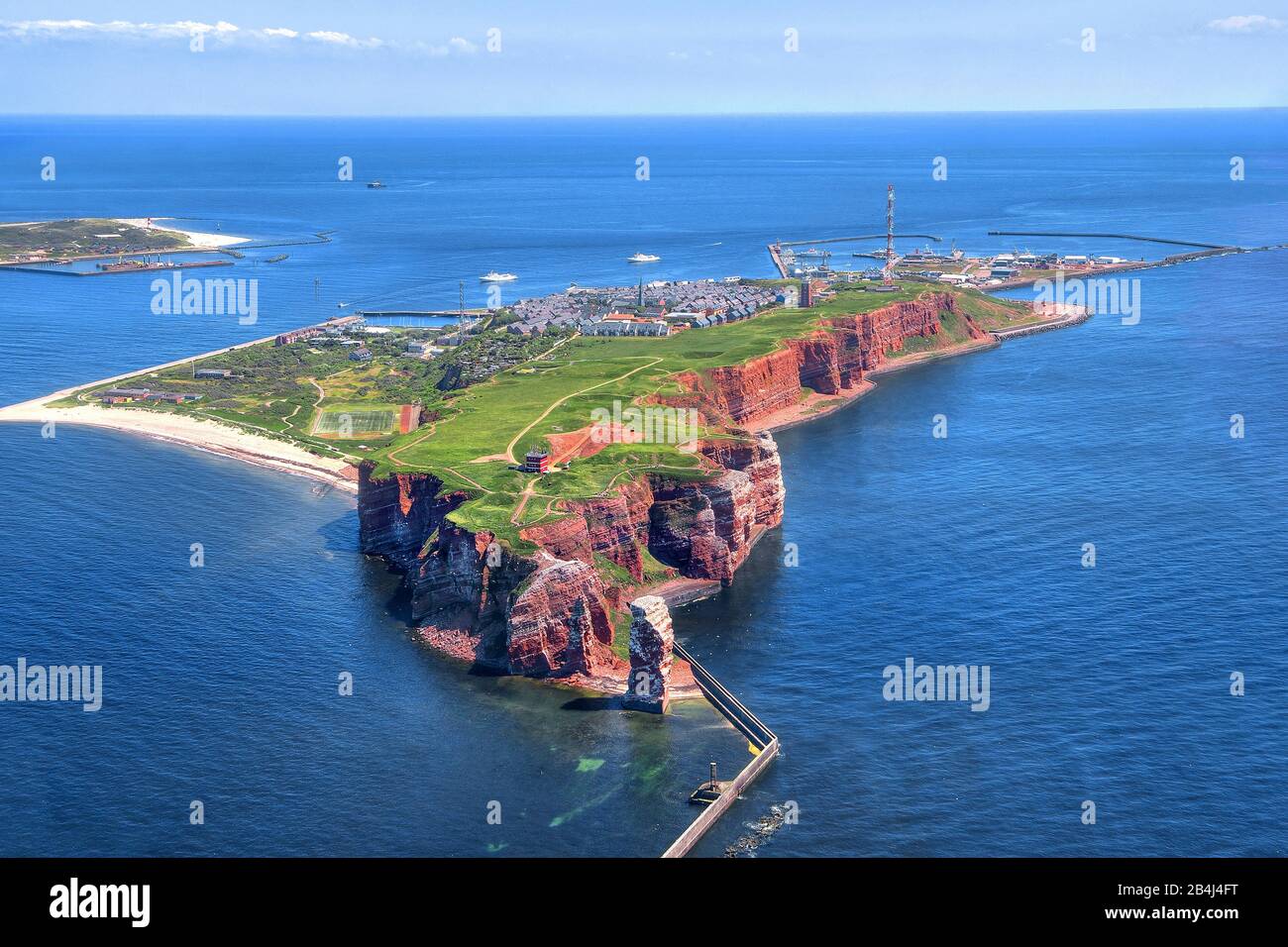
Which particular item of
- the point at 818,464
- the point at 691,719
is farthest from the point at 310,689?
the point at 818,464

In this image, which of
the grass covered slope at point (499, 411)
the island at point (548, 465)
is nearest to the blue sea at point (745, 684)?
the island at point (548, 465)

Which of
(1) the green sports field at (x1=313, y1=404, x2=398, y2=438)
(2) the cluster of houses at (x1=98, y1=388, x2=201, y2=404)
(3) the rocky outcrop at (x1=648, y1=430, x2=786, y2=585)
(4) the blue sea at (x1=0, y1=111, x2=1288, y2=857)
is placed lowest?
(4) the blue sea at (x1=0, y1=111, x2=1288, y2=857)

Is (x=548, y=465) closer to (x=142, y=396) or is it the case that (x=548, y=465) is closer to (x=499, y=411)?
(x=499, y=411)

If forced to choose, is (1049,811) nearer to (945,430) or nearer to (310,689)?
(310,689)

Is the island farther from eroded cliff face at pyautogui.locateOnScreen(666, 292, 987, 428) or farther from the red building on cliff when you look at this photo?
eroded cliff face at pyautogui.locateOnScreen(666, 292, 987, 428)

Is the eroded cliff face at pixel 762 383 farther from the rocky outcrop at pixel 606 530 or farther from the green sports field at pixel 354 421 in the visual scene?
the green sports field at pixel 354 421

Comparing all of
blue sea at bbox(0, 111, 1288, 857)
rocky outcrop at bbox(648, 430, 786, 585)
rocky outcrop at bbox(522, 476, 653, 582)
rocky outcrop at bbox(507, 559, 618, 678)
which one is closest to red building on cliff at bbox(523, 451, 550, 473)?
rocky outcrop at bbox(522, 476, 653, 582)

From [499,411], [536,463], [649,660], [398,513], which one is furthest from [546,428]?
[649,660]
